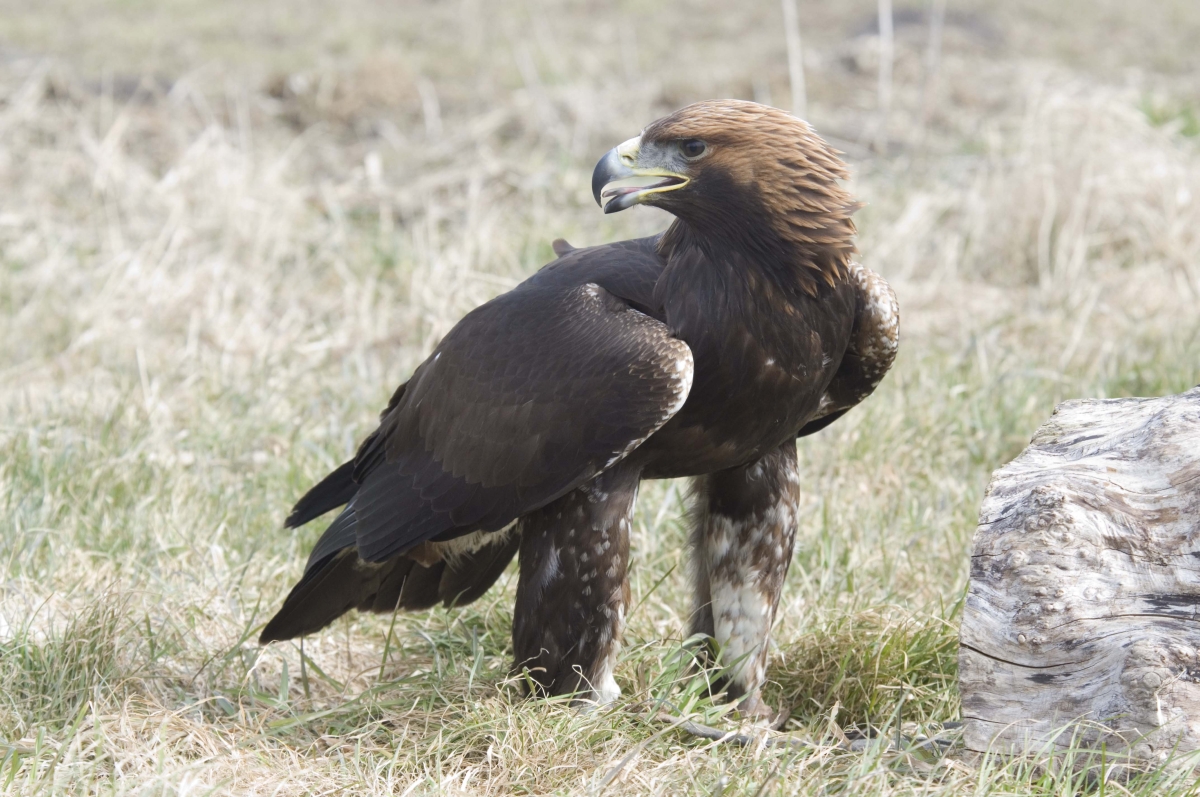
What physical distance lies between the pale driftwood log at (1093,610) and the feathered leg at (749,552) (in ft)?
2.47

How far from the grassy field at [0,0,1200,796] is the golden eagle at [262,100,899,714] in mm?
291

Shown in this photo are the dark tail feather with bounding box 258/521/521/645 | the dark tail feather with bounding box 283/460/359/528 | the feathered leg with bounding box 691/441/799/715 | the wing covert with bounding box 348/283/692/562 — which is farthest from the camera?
the dark tail feather with bounding box 283/460/359/528

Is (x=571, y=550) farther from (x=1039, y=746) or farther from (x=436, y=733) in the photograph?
(x=1039, y=746)

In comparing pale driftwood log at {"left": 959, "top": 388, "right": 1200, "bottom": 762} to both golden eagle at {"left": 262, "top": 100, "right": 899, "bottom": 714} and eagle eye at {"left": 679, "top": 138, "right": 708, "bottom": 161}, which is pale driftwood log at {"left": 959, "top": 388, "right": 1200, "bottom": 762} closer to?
golden eagle at {"left": 262, "top": 100, "right": 899, "bottom": 714}

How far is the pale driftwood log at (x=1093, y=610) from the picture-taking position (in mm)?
2770

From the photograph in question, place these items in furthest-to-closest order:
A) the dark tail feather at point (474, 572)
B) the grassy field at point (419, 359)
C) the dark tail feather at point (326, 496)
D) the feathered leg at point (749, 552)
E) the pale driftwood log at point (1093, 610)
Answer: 1. the dark tail feather at point (326, 496)
2. the dark tail feather at point (474, 572)
3. the feathered leg at point (749, 552)
4. the grassy field at point (419, 359)
5. the pale driftwood log at point (1093, 610)

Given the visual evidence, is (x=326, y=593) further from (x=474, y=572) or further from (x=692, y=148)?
(x=692, y=148)

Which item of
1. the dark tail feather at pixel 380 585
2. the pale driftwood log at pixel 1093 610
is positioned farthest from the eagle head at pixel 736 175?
the dark tail feather at pixel 380 585

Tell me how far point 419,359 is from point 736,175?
3367 millimetres

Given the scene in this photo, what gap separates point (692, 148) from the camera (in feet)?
10.5

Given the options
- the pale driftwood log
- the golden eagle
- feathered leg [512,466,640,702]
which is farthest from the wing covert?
the pale driftwood log

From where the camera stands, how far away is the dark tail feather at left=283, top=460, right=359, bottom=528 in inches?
157

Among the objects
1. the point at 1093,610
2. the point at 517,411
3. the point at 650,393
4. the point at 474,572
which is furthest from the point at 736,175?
the point at 474,572

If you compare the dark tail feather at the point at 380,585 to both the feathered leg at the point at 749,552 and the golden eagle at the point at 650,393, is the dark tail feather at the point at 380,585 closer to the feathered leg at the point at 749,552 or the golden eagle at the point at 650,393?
the golden eagle at the point at 650,393
